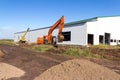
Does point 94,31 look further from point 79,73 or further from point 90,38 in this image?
point 79,73

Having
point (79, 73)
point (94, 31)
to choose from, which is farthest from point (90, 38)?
point (79, 73)

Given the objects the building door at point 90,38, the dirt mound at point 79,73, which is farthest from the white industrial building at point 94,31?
the dirt mound at point 79,73

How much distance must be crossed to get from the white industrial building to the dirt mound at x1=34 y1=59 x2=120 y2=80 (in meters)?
23.1

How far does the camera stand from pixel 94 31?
36.2m

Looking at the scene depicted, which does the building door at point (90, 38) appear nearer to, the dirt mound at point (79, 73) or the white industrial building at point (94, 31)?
the white industrial building at point (94, 31)

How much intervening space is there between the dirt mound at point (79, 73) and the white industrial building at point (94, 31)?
23.1m

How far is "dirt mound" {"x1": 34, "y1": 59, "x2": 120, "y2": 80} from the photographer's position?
404 inches

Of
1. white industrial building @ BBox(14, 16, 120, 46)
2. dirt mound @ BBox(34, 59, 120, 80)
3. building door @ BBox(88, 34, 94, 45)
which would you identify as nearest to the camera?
dirt mound @ BBox(34, 59, 120, 80)

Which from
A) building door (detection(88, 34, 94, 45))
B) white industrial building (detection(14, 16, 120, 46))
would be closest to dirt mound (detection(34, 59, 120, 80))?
white industrial building (detection(14, 16, 120, 46))

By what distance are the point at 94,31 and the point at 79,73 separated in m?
26.2

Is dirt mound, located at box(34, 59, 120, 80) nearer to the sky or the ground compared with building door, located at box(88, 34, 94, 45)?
nearer to the ground

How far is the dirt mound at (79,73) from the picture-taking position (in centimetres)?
1027

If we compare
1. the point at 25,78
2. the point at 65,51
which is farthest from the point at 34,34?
the point at 25,78

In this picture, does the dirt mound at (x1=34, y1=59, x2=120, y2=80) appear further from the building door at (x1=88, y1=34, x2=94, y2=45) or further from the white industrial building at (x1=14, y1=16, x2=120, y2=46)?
the building door at (x1=88, y1=34, x2=94, y2=45)
